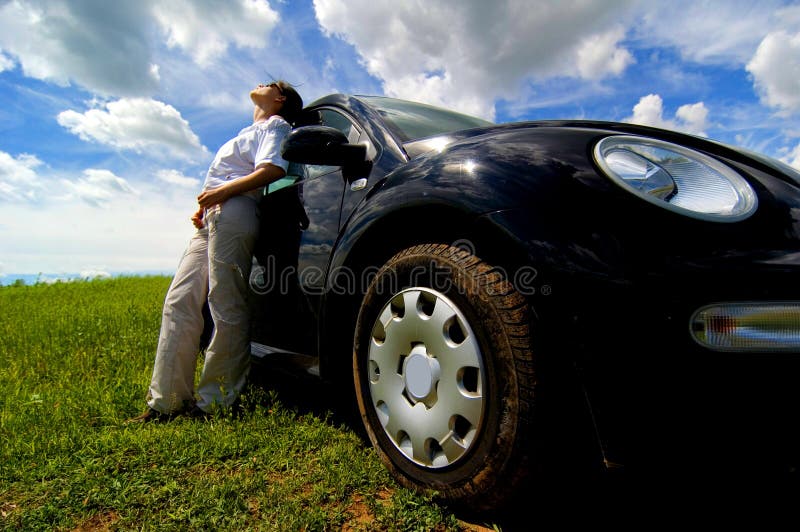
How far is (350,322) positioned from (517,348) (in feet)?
2.84

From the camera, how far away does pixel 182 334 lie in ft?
8.41

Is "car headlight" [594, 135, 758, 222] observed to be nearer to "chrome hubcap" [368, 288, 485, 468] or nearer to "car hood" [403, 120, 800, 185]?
"car hood" [403, 120, 800, 185]

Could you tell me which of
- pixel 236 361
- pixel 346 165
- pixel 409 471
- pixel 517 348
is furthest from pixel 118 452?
pixel 517 348

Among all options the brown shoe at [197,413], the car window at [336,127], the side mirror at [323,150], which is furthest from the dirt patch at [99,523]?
the car window at [336,127]

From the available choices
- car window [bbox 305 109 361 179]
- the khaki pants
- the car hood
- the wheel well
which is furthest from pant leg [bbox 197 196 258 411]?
the car hood

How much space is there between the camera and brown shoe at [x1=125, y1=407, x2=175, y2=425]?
2.39 metres

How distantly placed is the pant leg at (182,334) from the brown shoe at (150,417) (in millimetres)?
31

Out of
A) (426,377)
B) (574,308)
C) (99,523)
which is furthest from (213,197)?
(574,308)

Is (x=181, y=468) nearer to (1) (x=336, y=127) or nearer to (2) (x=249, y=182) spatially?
(2) (x=249, y=182)

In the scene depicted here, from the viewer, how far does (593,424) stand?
1.17 m

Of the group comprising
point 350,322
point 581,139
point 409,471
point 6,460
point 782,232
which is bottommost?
point 6,460

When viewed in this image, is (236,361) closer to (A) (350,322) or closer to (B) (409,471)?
(A) (350,322)

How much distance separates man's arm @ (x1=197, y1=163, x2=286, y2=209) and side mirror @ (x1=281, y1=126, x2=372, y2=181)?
1.47 feet

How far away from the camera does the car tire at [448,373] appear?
4.10 ft
